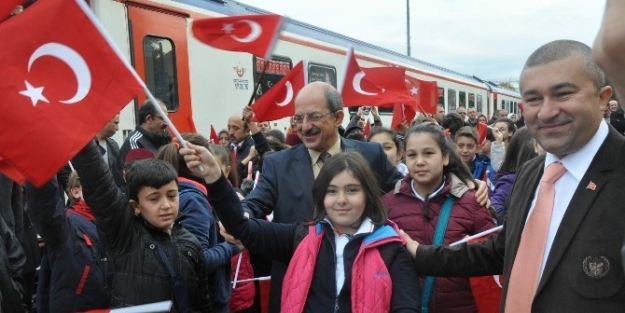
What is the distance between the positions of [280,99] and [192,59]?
2.17m

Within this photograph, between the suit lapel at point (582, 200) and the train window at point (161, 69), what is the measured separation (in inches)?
214

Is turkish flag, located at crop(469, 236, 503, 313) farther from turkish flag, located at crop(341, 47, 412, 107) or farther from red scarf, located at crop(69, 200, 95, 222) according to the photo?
turkish flag, located at crop(341, 47, 412, 107)

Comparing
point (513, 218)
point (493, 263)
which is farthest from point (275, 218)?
point (513, 218)

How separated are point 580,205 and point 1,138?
1920 mm

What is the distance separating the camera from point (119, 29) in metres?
5.88

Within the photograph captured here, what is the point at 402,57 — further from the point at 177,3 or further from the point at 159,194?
the point at 159,194

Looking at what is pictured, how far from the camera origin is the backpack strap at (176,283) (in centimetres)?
252

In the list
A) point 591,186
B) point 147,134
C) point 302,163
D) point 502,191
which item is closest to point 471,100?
point 147,134

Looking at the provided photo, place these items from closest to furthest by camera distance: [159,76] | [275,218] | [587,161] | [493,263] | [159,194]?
1. [587,161]
2. [493,263]
3. [159,194]
4. [275,218]
5. [159,76]

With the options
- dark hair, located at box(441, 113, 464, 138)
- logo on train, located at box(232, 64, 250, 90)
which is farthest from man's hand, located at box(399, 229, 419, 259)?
logo on train, located at box(232, 64, 250, 90)

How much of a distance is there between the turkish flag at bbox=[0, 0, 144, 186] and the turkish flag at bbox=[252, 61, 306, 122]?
3.13 meters

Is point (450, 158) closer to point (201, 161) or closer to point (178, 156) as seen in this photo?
point (201, 161)

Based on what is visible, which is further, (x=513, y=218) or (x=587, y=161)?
(x=513, y=218)

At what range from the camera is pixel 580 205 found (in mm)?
1603
